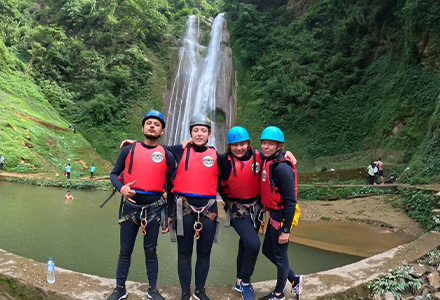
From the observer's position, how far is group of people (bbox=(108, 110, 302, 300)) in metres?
2.94

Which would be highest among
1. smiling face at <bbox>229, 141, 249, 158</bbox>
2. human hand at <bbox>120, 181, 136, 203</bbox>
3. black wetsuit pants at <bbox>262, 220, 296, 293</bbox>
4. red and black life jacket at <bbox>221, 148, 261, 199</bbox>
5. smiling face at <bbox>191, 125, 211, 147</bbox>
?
smiling face at <bbox>191, 125, 211, 147</bbox>

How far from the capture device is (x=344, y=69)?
20500mm

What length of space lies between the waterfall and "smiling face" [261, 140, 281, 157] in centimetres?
2148

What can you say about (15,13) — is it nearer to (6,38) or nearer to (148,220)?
(6,38)

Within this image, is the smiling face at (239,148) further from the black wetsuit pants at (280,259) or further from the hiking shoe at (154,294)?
the hiking shoe at (154,294)

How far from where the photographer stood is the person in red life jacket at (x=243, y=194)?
10.1ft

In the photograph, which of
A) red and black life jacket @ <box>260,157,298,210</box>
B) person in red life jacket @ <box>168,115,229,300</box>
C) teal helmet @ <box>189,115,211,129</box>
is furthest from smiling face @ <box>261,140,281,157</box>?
teal helmet @ <box>189,115,211,129</box>

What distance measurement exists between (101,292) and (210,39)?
34790mm

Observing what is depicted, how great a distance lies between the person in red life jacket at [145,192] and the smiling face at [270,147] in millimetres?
1016

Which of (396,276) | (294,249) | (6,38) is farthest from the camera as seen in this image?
(6,38)

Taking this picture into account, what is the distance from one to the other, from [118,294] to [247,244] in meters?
1.37

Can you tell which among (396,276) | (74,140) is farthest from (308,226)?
(74,140)

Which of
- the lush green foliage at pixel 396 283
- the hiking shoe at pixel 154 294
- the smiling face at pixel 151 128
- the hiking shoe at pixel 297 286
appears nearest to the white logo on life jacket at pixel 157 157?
the smiling face at pixel 151 128

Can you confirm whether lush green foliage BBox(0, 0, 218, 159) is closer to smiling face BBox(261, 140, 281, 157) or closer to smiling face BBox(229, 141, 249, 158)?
smiling face BBox(229, 141, 249, 158)
